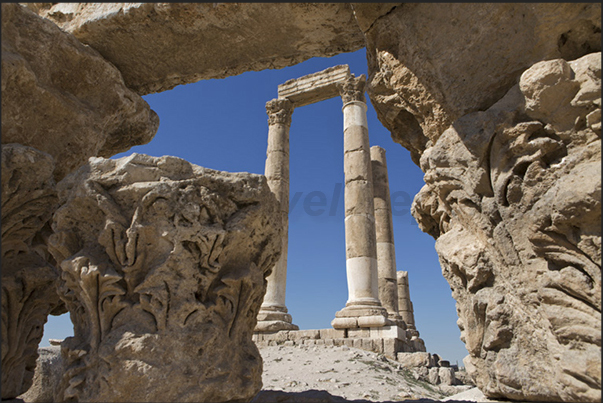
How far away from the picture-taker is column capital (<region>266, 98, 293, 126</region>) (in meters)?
14.9

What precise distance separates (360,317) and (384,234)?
5122 mm

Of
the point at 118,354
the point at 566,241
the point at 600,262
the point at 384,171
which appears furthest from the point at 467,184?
the point at 384,171

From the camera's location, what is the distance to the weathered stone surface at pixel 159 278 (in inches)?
85.9

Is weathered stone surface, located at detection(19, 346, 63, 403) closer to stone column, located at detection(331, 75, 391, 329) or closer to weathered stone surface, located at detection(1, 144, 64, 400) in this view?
weathered stone surface, located at detection(1, 144, 64, 400)

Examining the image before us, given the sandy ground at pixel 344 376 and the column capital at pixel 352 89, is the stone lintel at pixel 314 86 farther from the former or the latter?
the sandy ground at pixel 344 376

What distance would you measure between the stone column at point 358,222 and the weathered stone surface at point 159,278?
9.25 metres

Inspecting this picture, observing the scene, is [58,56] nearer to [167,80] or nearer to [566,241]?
[167,80]

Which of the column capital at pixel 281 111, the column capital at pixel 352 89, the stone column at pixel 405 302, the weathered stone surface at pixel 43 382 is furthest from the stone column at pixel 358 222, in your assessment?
the weathered stone surface at pixel 43 382

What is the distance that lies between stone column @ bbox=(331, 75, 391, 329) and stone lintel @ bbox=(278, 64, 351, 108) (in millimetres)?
358

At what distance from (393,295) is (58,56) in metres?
13.5

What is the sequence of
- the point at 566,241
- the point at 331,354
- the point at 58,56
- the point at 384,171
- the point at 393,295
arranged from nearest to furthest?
the point at 566,241 → the point at 58,56 → the point at 331,354 → the point at 393,295 → the point at 384,171

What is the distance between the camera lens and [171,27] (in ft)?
11.3

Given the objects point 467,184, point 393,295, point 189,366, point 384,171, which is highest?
point 384,171

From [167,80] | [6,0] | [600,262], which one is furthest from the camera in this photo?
[167,80]
